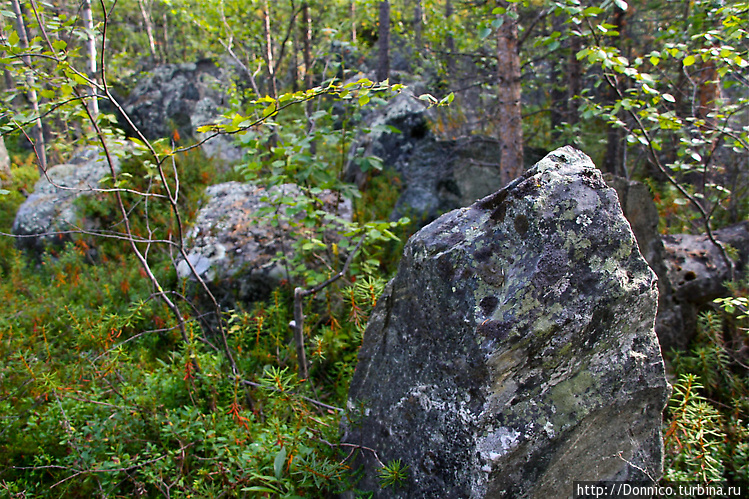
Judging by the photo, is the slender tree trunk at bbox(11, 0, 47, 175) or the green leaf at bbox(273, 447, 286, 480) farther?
the slender tree trunk at bbox(11, 0, 47, 175)

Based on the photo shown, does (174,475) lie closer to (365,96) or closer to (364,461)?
(364,461)

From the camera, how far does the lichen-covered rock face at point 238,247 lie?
4.55m

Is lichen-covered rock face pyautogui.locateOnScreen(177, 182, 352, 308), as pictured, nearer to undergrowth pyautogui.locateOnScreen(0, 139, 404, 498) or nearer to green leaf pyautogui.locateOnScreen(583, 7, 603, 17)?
undergrowth pyautogui.locateOnScreen(0, 139, 404, 498)

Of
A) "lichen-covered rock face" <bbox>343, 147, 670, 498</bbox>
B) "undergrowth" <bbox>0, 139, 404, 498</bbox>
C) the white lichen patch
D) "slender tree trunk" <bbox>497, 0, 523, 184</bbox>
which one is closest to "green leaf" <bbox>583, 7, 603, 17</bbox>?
"slender tree trunk" <bbox>497, 0, 523, 184</bbox>

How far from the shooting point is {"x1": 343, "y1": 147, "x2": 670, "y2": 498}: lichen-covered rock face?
171 cm

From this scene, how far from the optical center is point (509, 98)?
4.52m

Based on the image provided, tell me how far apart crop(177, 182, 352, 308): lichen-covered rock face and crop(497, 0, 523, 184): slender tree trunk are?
1962 mm

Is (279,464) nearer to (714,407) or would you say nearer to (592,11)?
(714,407)

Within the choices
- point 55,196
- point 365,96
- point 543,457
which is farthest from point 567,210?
point 55,196

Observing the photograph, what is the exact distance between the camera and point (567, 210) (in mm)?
1812

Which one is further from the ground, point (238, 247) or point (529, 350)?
point (529, 350)

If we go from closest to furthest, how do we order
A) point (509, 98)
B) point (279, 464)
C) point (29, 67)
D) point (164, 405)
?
1. point (279, 464)
2. point (29, 67)
3. point (164, 405)
4. point (509, 98)

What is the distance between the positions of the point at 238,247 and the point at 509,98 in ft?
11.3

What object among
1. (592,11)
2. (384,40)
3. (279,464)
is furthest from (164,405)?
(384,40)
